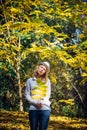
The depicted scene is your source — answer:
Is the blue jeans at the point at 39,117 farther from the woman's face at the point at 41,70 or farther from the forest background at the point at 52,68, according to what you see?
the forest background at the point at 52,68

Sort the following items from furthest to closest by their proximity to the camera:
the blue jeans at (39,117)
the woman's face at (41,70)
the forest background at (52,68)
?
the forest background at (52,68), the woman's face at (41,70), the blue jeans at (39,117)

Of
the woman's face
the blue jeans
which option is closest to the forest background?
the woman's face

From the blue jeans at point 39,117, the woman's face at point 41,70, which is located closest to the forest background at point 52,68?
the woman's face at point 41,70

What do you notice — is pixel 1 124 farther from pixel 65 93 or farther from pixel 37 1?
pixel 65 93

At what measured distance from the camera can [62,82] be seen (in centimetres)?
2584

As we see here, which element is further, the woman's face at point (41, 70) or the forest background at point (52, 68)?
the forest background at point (52, 68)

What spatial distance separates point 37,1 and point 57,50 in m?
2.23

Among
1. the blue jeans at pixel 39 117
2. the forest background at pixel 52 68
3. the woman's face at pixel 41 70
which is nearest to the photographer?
the blue jeans at pixel 39 117

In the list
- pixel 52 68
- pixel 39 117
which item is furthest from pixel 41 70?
pixel 52 68

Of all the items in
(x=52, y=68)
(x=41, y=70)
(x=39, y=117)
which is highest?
(x=41, y=70)

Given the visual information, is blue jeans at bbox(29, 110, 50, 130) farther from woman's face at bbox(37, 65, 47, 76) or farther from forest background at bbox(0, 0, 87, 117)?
forest background at bbox(0, 0, 87, 117)

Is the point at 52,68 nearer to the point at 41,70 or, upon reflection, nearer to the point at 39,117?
the point at 41,70

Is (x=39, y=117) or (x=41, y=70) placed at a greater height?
(x=41, y=70)

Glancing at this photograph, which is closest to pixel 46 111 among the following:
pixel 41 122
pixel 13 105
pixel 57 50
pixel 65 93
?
pixel 41 122
